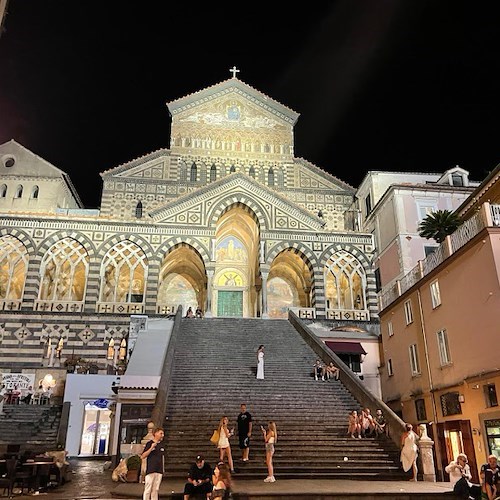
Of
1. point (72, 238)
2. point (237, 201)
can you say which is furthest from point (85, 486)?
point (237, 201)

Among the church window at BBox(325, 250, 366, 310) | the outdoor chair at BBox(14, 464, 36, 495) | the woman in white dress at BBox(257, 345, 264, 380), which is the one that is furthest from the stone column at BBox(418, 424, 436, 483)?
the church window at BBox(325, 250, 366, 310)

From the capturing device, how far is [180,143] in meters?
38.2

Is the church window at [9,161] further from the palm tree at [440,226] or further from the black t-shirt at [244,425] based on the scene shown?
the black t-shirt at [244,425]

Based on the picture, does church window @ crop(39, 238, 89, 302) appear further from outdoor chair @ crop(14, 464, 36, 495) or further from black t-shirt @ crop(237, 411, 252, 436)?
black t-shirt @ crop(237, 411, 252, 436)

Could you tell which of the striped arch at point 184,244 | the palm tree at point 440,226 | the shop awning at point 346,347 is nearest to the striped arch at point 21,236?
the striped arch at point 184,244

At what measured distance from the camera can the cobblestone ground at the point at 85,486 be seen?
35.5 ft

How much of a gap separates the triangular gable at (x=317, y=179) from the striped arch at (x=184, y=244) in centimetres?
1286

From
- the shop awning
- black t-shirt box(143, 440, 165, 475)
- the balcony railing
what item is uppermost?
the balcony railing

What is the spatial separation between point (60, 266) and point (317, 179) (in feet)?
69.9

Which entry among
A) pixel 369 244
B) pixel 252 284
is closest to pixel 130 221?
pixel 252 284

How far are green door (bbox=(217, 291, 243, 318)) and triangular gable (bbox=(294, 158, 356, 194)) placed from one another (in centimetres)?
1162

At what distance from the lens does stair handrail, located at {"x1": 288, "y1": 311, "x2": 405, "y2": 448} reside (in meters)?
14.4

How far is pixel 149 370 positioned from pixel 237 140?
78.5 feet

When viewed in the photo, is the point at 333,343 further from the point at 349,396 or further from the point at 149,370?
the point at 149,370
